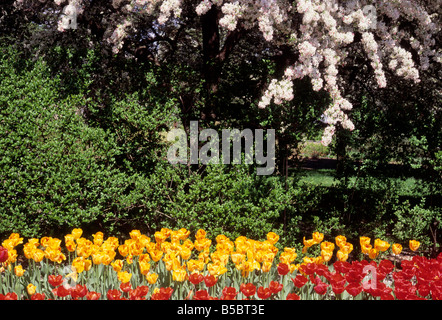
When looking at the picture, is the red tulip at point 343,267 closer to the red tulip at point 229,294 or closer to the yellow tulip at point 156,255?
the red tulip at point 229,294

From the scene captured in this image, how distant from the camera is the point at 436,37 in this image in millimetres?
6336

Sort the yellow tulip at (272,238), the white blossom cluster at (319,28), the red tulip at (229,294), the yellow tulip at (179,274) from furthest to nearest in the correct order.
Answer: the white blossom cluster at (319,28) → the yellow tulip at (272,238) → the yellow tulip at (179,274) → the red tulip at (229,294)

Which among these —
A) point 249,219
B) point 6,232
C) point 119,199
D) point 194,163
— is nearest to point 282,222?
point 249,219

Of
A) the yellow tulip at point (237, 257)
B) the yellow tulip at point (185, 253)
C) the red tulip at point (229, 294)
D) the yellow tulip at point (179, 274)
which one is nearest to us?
the red tulip at point (229, 294)

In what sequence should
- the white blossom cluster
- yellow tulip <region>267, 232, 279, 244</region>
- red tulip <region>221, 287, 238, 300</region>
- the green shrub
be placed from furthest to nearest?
the green shrub < the white blossom cluster < yellow tulip <region>267, 232, 279, 244</region> < red tulip <region>221, 287, 238, 300</region>

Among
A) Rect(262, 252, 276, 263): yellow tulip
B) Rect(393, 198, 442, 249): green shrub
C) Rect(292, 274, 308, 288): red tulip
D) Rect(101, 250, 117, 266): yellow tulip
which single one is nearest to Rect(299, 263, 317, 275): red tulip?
Rect(292, 274, 308, 288): red tulip

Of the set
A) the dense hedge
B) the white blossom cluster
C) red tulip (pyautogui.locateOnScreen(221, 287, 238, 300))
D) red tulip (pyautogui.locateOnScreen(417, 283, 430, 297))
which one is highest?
the white blossom cluster

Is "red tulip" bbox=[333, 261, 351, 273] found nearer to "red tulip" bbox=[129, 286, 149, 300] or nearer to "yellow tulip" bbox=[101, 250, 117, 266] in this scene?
"red tulip" bbox=[129, 286, 149, 300]

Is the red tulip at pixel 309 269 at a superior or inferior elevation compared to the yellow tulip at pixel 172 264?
inferior

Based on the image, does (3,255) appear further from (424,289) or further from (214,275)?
(424,289)

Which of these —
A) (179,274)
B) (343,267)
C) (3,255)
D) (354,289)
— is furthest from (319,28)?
(3,255)

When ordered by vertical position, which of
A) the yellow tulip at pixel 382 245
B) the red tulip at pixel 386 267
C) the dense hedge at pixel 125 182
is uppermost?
the dense hedge at pixel 125 182

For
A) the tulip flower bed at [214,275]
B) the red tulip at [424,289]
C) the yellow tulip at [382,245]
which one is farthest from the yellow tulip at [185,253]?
the red tulip at [424,289]

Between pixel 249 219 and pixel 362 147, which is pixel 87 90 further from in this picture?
pixel 362 147
